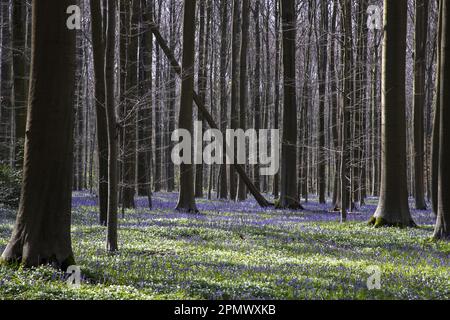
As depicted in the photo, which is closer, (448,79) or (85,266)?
(85,266)

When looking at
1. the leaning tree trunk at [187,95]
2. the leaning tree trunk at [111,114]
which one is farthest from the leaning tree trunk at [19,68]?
the leaning tree trunk at [111,114]

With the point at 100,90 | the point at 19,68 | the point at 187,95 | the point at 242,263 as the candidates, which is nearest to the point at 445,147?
the point at 242,263

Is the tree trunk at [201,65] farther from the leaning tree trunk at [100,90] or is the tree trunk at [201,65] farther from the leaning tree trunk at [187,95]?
the leaning tree trunk at [100,90]

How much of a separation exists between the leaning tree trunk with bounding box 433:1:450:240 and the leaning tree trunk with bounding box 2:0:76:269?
990cm

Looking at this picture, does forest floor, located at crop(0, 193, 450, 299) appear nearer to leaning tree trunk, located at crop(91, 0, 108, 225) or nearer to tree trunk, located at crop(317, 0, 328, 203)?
leaning tree trunk, located at crop(91, 0, 108, 225)

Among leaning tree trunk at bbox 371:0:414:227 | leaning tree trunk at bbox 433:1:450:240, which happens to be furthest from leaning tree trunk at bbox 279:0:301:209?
leaning tree trunk at bbox 433:1:450:240

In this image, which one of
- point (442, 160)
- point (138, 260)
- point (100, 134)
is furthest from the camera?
point (100, 134)

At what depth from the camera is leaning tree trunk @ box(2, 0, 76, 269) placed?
27.3ft

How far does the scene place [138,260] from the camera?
1022 centimetres

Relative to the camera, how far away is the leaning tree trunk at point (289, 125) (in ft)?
81.5

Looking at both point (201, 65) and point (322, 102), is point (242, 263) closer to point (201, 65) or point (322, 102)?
point (322, 102)
